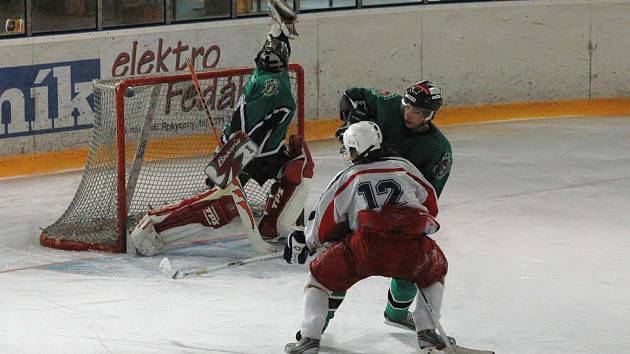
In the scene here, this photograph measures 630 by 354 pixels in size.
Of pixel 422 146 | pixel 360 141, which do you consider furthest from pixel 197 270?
pixel 360 141

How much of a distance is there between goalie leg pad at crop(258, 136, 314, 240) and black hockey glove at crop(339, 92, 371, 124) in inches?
53.6

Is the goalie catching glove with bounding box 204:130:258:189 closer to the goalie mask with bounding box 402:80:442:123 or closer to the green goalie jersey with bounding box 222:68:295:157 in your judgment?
the green goalie jersey with bounding box 222:68:295:157

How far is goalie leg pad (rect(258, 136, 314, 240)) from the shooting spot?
6785 mm

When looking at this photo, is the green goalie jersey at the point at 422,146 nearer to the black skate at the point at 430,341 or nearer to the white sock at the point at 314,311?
the black skate at the point at 430,341

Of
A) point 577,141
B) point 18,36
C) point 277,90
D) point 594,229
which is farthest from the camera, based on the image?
point 577,141

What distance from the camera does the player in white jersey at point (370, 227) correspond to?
478 cm

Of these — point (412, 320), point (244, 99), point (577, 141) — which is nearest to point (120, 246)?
point (244, 99)

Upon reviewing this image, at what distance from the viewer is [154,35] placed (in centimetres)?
923

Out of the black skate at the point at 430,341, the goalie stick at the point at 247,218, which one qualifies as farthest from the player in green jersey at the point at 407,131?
the goalie stick at the point at 247,218

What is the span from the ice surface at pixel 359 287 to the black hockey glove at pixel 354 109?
82cm

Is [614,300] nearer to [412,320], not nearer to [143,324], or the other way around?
[412,320]

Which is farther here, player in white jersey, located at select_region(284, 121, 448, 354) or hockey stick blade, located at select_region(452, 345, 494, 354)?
hockey stick blade, located at select_region(452, 345, 494, 354)

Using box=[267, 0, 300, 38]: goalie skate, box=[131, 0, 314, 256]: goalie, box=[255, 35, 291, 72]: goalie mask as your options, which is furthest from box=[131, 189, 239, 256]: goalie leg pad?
box=[267, 0, 300, 38]: goalie skate

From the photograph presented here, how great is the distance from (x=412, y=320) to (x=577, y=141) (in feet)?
15.1
